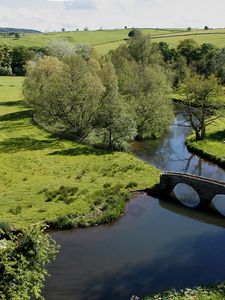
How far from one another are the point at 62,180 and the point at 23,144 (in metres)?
20.0

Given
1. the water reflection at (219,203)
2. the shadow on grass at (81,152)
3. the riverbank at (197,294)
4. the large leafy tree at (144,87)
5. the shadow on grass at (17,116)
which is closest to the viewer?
the riverbank at (197,294)

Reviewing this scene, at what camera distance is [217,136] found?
8338 centimetres

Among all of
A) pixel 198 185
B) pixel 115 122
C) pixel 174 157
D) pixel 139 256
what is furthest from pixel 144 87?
pixel 139 256

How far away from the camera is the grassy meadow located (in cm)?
4762

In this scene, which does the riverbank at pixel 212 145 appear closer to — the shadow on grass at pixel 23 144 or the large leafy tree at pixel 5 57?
the shadow on grass at pixel 23 144

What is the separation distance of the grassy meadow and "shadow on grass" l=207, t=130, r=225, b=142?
67.6ft

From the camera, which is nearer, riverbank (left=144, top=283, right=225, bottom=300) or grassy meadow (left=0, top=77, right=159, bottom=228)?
riverbank (left=144, top=283, right=225, bottom=300)

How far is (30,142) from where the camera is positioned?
76.6 m

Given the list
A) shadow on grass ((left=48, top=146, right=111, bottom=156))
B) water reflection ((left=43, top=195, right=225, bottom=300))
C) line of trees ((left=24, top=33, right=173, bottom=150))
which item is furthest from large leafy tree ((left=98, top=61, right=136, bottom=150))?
water reflection ((left=43, top=195, right=225, bottom=300))

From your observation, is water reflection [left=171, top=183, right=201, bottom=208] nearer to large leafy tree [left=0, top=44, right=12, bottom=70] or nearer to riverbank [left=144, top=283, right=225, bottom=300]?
riverbank [left=144, top=283, right=225, bottom=300]

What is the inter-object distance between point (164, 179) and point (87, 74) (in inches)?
1200

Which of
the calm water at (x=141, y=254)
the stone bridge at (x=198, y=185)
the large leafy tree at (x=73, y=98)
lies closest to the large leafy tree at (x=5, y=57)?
the large leafy tree at (x=73, y=98)

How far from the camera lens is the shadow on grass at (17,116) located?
319 ft

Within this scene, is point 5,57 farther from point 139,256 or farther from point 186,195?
point 139,256
